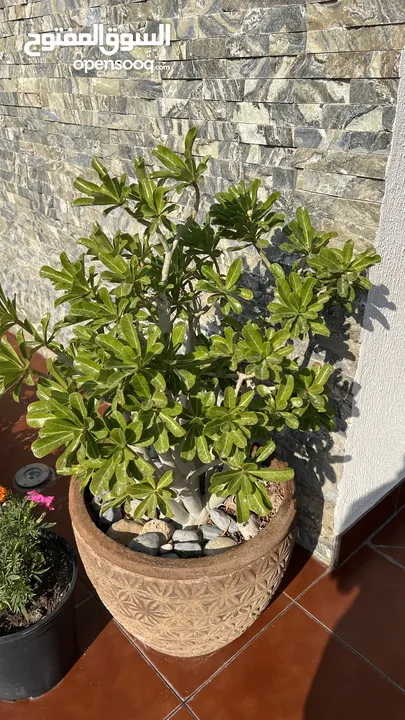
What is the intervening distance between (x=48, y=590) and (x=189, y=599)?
1.89 ft

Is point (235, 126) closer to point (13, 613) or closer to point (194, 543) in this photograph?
point (194, 543)

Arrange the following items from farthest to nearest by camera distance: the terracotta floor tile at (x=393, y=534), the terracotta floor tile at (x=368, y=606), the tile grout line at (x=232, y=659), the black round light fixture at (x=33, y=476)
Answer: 1. the black round light fixture at (x=33, y=476)
2. the terracotta floor tile at (x=393, y=534)
3. the terracotta floor tile at (x=368, y=606)
4. the tile grout line at (x=232, y=659)

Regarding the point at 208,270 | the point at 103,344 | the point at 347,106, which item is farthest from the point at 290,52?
the point at 103,344

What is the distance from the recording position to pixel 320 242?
1547 millimetres

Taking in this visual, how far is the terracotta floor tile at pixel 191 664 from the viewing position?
1884 millimetres

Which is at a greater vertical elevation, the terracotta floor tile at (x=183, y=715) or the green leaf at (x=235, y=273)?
the green leaf at (x=235, y=273)

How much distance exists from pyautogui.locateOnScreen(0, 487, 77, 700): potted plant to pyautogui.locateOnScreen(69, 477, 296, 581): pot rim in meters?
0.22

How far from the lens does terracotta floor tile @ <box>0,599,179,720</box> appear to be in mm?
1815

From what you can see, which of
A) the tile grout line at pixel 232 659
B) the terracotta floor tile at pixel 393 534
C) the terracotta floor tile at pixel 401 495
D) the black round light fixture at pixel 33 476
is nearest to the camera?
the tile grout line at pixel 232 659

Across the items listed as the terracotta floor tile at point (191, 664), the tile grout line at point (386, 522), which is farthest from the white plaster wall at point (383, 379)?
the terracotta floor tile at point (191, 664)

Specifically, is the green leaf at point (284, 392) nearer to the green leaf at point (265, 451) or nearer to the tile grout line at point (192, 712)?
the green leaf at point (265, 451)

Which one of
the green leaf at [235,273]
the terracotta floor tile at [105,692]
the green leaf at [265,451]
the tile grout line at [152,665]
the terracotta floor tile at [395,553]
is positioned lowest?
the terracotta floor tile at [105,692]

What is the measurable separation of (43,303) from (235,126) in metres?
2.32

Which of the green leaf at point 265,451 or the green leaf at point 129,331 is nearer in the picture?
the green leaf at point 129,331
